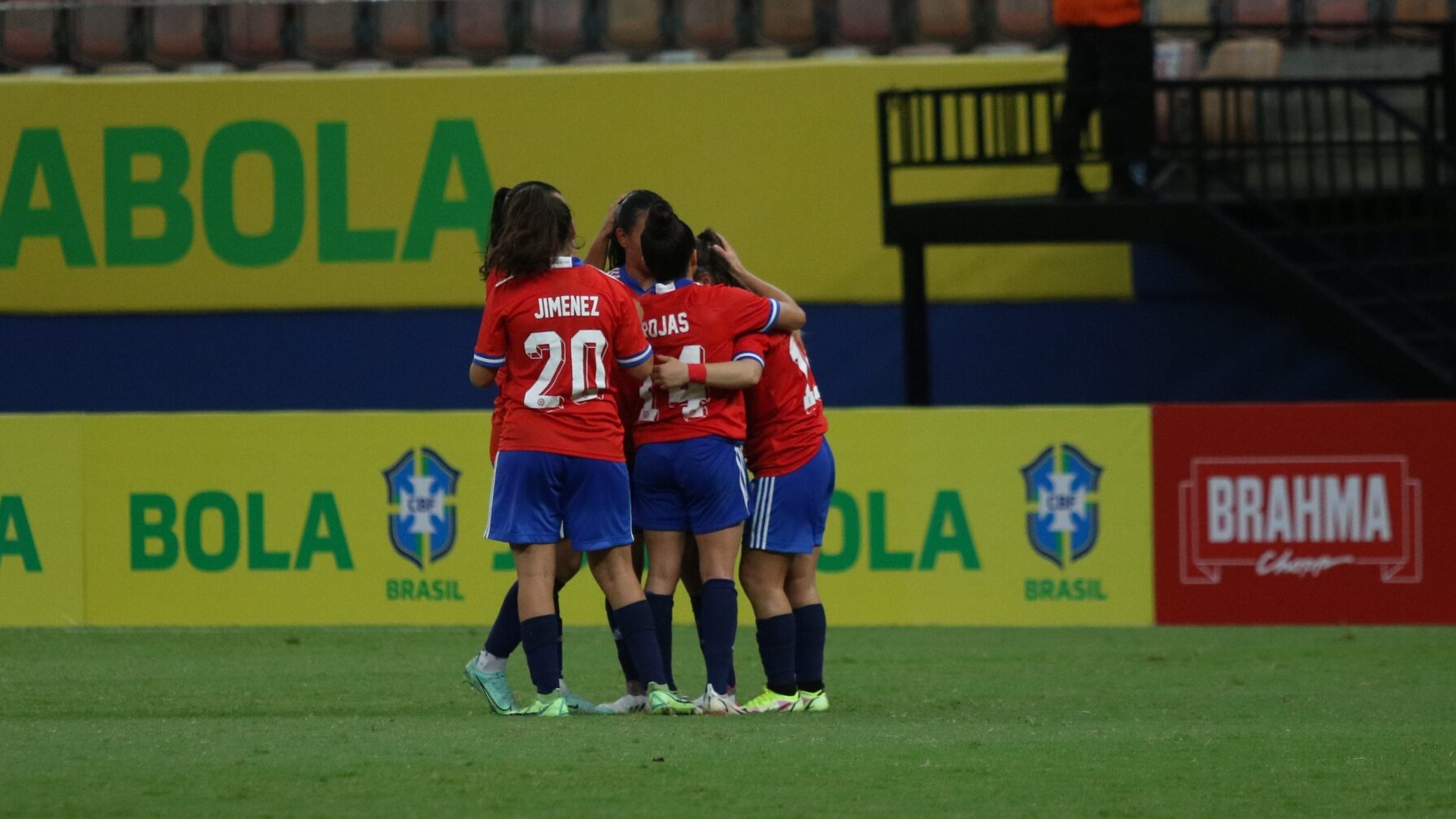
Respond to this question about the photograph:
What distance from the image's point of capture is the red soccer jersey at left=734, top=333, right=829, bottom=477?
25.9 ft

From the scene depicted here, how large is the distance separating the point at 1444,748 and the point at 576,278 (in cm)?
322

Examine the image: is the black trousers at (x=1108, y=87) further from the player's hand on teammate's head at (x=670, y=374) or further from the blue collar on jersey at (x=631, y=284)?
the player's hand on teammate's head at (x=670, y=374)

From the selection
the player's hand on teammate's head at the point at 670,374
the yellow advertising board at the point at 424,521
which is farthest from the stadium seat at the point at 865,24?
the player's hand on teammate's head at the point at 670,374

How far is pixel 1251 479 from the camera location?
12.1m

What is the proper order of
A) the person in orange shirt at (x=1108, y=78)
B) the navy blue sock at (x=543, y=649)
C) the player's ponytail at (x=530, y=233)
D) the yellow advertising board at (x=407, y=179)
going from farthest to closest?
the yellow advertising board at (x=407, y=179) → the person in orange shirt at (x=1108, y=78) → the navy blue sock at (x=543, y=649) → the player's ponytail at (x=530, y=233)

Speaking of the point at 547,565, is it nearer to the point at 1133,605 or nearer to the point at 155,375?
the point at 1133,605

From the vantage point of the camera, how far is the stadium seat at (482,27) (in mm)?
17094

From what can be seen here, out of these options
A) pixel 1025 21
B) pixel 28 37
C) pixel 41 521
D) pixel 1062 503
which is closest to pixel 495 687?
pixel 1062 503

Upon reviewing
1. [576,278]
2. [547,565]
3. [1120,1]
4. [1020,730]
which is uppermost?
[1120,1]

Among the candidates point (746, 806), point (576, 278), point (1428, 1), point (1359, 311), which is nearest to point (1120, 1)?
point (1359, 311)

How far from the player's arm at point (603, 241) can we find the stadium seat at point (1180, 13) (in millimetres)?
9375

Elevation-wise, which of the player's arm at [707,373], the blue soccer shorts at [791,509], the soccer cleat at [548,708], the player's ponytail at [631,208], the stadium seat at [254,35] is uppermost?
the stadium seat at [254,35]

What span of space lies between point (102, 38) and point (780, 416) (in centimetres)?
1122

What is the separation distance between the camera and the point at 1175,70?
15.8m
